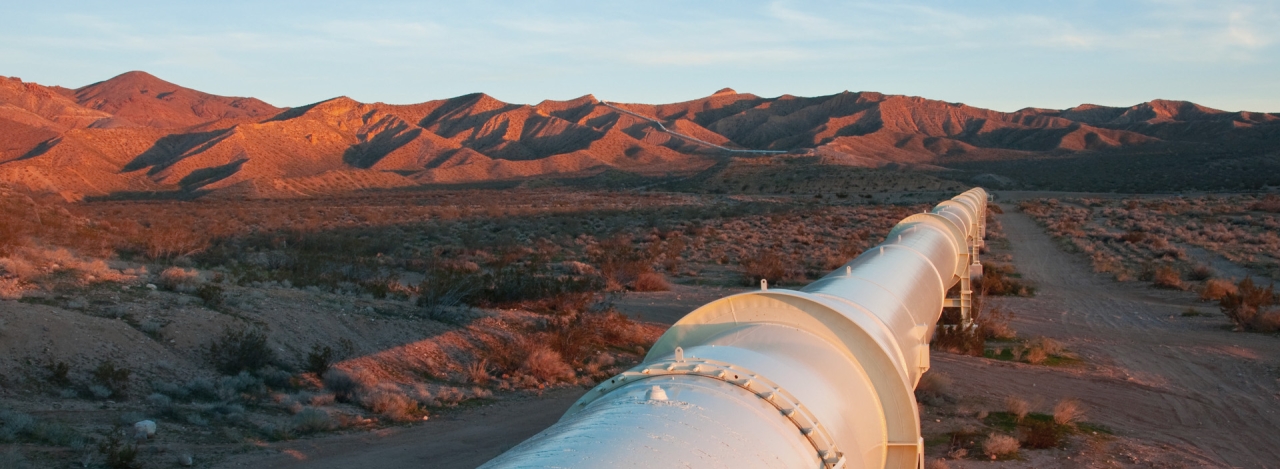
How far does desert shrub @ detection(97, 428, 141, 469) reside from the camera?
267 inches

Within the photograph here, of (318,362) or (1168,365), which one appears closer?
(318,362)

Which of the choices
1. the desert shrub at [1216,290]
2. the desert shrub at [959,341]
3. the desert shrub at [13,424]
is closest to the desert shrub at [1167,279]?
the desert shrub at [1216,290]

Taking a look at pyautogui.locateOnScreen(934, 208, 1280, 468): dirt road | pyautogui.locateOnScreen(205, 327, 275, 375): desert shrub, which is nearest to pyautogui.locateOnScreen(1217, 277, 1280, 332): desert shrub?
pyautogui.locateOnScreen(934, 208, 1280, 468): dirt road

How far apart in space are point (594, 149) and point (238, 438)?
11390 cm

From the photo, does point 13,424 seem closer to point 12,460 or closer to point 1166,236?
point 12,460

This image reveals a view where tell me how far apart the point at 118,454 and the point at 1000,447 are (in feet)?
23.2

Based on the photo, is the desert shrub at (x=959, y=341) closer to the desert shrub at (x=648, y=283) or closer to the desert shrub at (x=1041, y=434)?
the desert shrub at (x=1041, y=434)

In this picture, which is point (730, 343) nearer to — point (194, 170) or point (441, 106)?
point (194, 170)

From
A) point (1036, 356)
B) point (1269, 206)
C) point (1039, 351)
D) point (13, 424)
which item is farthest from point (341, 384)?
point (1269, 206)

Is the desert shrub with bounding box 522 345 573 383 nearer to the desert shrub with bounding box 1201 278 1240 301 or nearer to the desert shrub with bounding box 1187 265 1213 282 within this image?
the desert shrub with bounding box 1201 278 1240 301

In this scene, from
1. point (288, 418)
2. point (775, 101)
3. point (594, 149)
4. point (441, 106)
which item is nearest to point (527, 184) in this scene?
point (594, 149)

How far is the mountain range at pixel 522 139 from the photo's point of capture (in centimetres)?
9250

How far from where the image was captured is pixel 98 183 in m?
84.4

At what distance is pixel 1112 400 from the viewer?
10.2 meters
